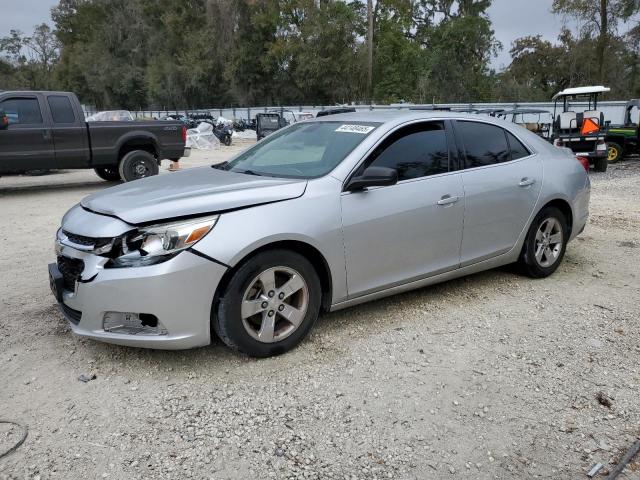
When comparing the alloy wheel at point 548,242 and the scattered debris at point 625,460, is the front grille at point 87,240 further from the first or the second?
the alloy wheel at point 548,242

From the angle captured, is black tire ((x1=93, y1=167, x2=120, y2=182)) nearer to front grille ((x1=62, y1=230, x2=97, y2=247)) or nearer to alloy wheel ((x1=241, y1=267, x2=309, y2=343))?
front grille ((x1=62, y1=230, x2=97, y2=247))

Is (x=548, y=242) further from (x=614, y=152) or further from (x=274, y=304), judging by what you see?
(x=614, y=152)

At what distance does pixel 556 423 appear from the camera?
2.96 m

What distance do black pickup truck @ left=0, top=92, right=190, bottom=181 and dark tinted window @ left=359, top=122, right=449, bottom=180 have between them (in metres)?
8.65

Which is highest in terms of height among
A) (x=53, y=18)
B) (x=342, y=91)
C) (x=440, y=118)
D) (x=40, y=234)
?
(x=53, y=18)

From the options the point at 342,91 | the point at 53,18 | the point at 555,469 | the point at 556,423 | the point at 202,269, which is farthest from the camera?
the point at 53,18

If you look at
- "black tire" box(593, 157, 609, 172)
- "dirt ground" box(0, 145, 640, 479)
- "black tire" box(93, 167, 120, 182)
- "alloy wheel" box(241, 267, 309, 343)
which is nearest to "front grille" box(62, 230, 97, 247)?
"dirt ground" box(0, 145, 640, 479)

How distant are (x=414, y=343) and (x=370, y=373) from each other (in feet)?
1.80

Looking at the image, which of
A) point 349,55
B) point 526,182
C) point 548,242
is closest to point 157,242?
point 526,182

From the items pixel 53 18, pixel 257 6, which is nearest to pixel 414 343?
pixel 257 6

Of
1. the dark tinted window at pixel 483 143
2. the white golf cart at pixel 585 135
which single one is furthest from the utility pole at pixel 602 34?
the dark tinted window at pixel 483 143

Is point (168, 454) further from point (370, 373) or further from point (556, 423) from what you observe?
point (556, 423)

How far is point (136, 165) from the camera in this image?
1174 centimetres

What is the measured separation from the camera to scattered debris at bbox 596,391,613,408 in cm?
313
